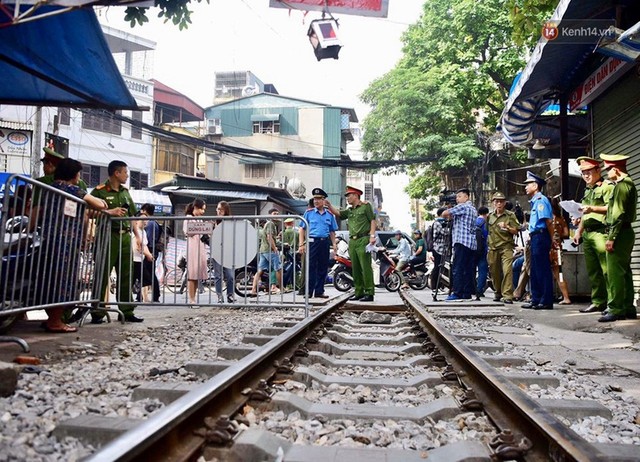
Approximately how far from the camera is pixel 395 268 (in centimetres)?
1407

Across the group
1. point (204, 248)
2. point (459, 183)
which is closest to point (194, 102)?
point (459, 183)

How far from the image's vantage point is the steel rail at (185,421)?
1.56 metres

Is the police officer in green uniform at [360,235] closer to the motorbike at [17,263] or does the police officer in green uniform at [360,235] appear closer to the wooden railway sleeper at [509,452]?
the motorbike at [17,263]

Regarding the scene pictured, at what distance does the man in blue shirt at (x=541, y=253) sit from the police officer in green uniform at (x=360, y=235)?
2.25 meters

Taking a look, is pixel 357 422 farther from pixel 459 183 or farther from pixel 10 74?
pixel 459 183

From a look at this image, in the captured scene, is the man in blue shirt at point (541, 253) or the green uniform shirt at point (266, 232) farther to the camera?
the green uniform shirt at point (266, 232)

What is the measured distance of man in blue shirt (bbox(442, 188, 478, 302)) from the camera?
8875 mm

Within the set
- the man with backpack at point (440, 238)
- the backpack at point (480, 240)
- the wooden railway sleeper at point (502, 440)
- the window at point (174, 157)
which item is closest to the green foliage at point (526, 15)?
the man with backpack at point (440, 238)

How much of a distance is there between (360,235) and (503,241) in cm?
231

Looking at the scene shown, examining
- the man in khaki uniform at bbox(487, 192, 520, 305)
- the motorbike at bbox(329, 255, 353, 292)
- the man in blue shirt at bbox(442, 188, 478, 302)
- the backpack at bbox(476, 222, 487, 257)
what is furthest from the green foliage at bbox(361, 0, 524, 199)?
the man in blue shirt at bbox(442, 188, 478, 302)

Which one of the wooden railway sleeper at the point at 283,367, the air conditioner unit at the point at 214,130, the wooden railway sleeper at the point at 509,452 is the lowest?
the wooden railway sleeper at the point at 509,452

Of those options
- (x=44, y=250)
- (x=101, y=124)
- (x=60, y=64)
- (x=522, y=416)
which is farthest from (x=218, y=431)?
(x=101, y=124)

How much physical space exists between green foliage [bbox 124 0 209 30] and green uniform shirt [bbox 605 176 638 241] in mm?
4849

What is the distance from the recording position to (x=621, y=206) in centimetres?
586
